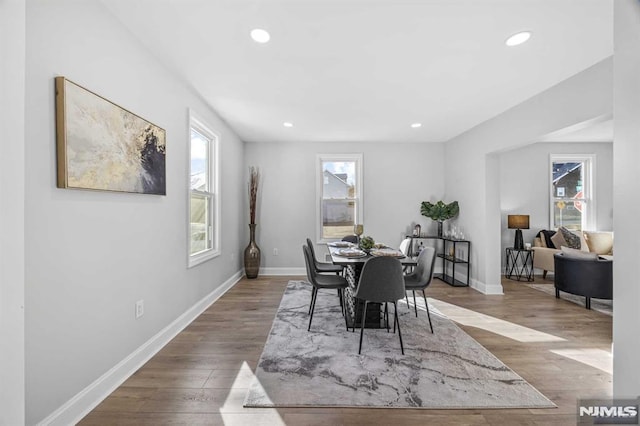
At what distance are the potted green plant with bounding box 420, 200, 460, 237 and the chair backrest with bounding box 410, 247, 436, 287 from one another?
2.41 m

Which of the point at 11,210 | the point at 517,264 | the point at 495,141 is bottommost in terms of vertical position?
the point at 517,264

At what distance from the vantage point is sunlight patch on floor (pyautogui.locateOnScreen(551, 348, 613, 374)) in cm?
240

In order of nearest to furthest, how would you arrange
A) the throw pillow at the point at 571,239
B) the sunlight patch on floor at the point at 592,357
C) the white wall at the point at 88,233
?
the white wall at the point at 88,233 → the sunlight patch on floor at the point at 592,357 → the throw pillow at the point at 571,239

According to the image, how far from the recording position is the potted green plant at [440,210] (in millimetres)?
5355

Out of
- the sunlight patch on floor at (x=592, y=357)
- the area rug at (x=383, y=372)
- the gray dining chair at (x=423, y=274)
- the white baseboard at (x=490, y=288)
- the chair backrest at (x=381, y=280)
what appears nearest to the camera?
the area rug at (x=383, y=372)

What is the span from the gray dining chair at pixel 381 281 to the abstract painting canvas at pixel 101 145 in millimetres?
1939

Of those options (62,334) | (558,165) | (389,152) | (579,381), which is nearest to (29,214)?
(62,334)

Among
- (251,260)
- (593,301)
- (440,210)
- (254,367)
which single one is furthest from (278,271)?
(593,301)

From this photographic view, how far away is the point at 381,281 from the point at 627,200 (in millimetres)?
1802

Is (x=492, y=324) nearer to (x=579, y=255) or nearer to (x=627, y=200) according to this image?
(x=579, y=255)

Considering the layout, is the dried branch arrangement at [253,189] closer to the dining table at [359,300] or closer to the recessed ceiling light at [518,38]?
the dining table at [359,300]

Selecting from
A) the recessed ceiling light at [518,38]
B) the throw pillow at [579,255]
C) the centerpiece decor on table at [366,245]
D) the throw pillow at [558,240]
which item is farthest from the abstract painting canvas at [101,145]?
the throw pillow at [558,240]

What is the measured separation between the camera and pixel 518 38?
2.30 meters

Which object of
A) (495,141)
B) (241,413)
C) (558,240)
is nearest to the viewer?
(241,413)
